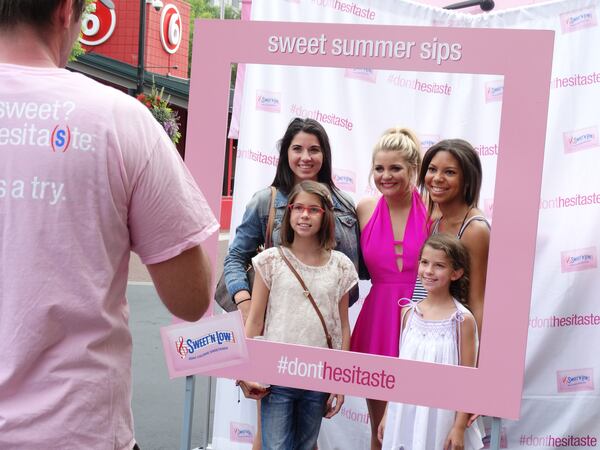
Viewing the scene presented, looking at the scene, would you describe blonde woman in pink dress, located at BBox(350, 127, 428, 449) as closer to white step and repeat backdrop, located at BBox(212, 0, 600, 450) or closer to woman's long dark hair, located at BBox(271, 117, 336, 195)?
woman's long dark hair, located at BBox(271, 117, 336, 195)

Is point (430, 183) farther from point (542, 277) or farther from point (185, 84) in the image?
point (185, 84)

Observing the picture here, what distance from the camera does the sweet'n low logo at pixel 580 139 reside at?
3.62 metres

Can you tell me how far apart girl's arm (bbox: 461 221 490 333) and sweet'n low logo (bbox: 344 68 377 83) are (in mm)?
646

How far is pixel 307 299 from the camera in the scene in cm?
270

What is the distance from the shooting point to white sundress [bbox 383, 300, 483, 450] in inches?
100

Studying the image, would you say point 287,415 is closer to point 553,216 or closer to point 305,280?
point 305,280

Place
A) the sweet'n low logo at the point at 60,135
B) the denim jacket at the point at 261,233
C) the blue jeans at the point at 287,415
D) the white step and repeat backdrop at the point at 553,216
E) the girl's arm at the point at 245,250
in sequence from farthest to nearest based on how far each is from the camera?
the white step and repeat backdrop at the point at 553,216 → the blue jeans at the point at 287,415 → the girl's arm at the point at 245,250 → the denim jacket at the point at 261,233 → the sweet'n low logo at the point at 60,135

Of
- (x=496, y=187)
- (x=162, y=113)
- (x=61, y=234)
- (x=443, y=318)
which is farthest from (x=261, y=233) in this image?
(x=162, y=113)

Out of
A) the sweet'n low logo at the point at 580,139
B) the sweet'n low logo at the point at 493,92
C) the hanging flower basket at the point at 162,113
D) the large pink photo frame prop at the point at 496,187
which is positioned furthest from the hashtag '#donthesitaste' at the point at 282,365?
the hanging flower basket at the point at 162,113

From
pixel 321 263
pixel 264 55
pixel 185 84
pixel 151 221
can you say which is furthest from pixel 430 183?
pixel 185 84

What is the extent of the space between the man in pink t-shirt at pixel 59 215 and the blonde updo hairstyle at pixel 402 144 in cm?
143

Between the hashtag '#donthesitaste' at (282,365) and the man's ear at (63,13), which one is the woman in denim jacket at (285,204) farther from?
the man's ear at (63,13)

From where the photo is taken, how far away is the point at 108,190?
125cm

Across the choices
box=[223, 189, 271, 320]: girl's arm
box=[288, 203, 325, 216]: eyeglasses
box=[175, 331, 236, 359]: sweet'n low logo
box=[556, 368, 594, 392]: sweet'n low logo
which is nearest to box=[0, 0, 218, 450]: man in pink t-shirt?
box=[175, 331, 236, 359]: sweet'n low logo
